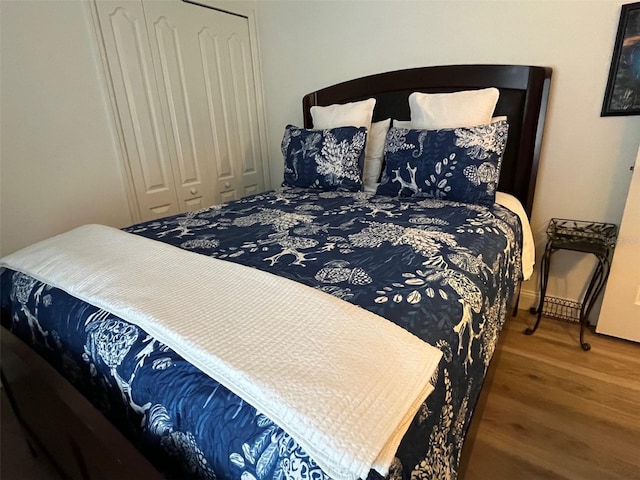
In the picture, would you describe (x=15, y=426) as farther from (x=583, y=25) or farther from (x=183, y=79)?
(x=583, y=25)

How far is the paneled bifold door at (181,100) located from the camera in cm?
209

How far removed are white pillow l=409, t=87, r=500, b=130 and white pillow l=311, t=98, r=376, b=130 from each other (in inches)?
12.5

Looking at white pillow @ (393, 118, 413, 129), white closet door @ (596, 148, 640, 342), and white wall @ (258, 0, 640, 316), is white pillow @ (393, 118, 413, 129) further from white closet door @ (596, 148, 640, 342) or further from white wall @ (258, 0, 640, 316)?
white closet door @ (596, 148, 640, 342)

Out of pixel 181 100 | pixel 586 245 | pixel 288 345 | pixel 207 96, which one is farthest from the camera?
pixel 207 96

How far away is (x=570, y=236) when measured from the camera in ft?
5.87

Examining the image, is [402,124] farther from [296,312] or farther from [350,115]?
[296,312]

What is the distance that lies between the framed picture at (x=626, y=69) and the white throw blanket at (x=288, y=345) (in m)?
1.75

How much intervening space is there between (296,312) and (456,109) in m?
1.50

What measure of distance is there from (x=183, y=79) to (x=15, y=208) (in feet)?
4.09

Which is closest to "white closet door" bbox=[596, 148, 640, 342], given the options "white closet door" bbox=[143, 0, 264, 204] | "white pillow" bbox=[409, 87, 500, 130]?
"white pillow" bbox=[409, 87, 500, 130]

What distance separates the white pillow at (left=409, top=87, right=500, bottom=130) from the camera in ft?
5.75

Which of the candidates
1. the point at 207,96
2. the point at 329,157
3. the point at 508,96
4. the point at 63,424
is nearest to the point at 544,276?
the point at 508,96

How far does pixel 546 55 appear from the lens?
179 centimetres

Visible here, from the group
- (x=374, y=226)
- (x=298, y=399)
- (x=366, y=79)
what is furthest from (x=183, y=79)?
(x=298, y=399)
